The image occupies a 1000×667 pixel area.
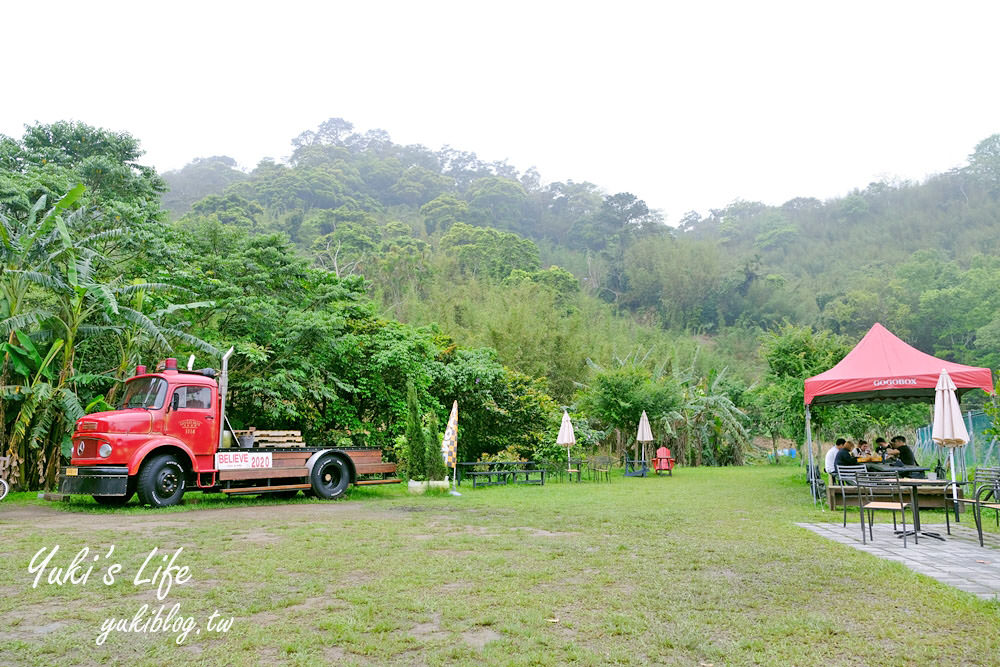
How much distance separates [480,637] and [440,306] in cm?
2483

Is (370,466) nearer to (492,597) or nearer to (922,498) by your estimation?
(492,597)

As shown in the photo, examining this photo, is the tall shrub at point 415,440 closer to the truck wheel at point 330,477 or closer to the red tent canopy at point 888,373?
the truck wheel at point 330,477

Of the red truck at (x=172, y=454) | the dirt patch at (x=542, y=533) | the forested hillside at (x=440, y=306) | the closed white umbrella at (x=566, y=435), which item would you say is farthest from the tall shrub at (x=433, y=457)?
the dirt patch at (x=542, y=533)

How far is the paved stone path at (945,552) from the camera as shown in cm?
521

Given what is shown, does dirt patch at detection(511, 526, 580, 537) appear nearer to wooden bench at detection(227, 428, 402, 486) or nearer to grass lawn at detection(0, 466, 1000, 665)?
grass lawn at detection(0, 466, 1000, 665)

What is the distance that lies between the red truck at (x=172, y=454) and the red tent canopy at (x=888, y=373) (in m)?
8.50

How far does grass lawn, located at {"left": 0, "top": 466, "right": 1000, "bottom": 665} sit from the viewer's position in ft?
11.7

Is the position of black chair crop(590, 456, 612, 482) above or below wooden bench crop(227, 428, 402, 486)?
below

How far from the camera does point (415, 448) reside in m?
13.1

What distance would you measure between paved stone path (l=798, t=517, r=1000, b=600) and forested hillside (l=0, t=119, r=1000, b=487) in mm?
8990

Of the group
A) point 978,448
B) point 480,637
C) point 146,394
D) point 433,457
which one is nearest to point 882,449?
point 978,448

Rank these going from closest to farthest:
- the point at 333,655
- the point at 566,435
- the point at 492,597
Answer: the point at 333,655
the point at 492,597
the point at 566,435

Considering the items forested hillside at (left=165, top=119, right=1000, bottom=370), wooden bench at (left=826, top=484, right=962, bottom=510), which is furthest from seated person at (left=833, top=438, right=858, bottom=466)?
forested hillside at (left=165, top=119, right=1000, bottom=370)

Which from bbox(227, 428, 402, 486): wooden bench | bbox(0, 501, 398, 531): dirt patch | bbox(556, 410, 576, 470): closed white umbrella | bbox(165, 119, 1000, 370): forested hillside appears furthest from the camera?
bbox(165, 119, 1000, 370): forested hillside
